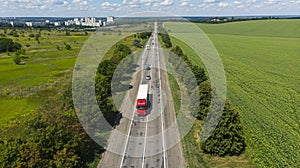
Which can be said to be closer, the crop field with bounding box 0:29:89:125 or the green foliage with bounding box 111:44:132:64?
the crop field with bounding box 0:29:89:125

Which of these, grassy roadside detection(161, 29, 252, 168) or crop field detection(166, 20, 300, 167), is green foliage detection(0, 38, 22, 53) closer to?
crop field detection(166, 20, 300, 167)

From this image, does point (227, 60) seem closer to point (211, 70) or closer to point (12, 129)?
point (211, 70)

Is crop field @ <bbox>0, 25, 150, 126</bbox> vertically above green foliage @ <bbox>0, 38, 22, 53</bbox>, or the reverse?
green foliage @ <bbox>0, 38, 22, 53</bbox>

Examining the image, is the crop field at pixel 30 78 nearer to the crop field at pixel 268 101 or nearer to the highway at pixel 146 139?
the highway at pixel 146 139

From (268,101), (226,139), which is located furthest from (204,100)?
(268,101)

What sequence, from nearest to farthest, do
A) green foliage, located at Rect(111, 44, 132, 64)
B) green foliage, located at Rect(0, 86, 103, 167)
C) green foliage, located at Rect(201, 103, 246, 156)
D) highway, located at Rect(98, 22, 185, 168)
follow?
green foliage, located at Rect(0, 86, 103, 167), highway, located at Rect(98, 22, 185, 168), green foliage, located at Rect(201, 103, 246, 156), green foliage, located at Rect(111, 44, 132, 64)

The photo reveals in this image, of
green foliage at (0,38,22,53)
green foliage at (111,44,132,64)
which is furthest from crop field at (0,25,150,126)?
green foliage at (111,44,132,64)
